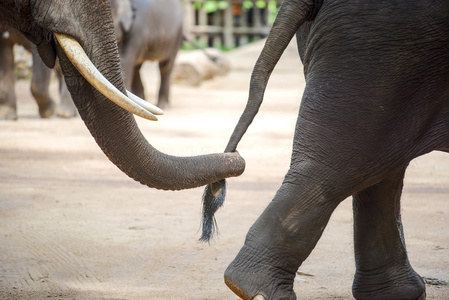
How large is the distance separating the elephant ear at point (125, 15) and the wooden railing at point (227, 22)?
46.0ft

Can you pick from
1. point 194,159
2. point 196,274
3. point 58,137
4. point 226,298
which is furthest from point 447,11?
point 58,137

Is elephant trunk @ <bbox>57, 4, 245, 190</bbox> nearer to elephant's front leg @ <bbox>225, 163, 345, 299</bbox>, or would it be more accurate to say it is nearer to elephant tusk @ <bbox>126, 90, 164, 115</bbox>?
elephant tusk @ <bbox>126, 90, 164, 115</bbox>

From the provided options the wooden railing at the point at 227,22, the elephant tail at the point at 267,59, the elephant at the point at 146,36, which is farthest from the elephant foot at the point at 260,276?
the wooden railing at the point at 227,22

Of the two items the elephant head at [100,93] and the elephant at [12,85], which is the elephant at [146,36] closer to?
the elephant at [12,85]

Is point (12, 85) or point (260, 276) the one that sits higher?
point (260, 276)

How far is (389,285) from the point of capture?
3594 millimetres

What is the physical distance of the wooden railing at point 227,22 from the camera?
88.6ft

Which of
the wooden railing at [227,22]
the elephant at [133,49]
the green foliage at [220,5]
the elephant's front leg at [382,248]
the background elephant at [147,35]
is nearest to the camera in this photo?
the elephant's front leg at [382,248]

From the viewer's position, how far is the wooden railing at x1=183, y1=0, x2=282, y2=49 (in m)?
27.0

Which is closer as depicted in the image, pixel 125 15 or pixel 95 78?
pixel 95 78

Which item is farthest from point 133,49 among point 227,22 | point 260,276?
point 227,22

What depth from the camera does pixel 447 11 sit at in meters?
2.82

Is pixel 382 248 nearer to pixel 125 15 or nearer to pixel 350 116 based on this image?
pixel 350 116

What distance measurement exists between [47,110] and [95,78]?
887cm
